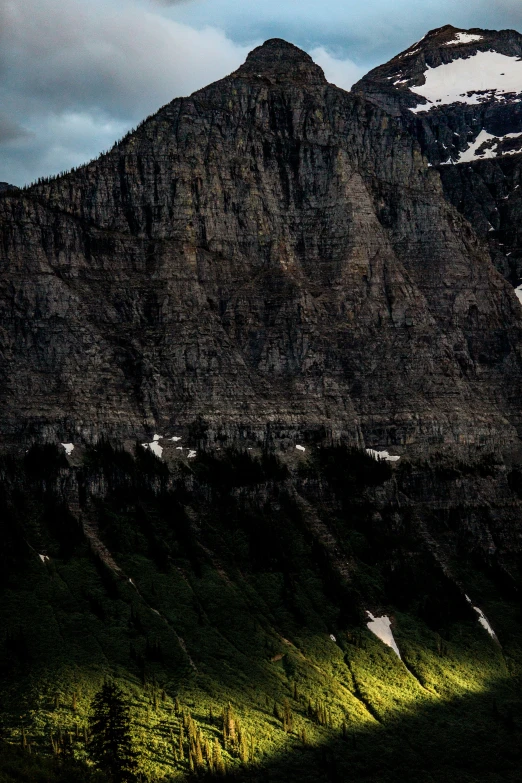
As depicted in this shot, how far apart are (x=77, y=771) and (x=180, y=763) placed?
2295 cm

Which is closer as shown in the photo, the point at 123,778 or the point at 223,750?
the point at 123,778

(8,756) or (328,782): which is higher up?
(8,756)

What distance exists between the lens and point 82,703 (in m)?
197

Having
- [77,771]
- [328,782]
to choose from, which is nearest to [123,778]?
[77,771]

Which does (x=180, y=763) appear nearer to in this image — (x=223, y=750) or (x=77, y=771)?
(x=223, y=750)

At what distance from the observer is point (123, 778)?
176875 millimetres

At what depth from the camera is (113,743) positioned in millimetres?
180125

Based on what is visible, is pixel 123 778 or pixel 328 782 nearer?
pixel 123 778

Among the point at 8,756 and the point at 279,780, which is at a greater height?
the point at 8,756

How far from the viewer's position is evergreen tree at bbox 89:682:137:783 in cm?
17775

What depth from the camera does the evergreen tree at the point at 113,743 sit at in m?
178

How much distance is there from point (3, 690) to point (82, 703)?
1107cm

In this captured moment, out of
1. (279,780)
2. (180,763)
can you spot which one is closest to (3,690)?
(180,763)

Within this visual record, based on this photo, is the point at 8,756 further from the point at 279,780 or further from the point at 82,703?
the point at 279,780
